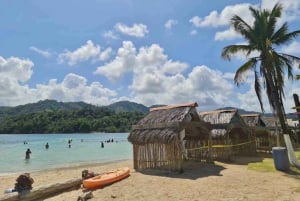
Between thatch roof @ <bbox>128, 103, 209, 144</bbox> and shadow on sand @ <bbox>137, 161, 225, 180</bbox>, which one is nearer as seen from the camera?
shadow on sand @ <bbox>137, 161, 225, 180</bbox>

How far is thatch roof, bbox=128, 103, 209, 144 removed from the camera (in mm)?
12409

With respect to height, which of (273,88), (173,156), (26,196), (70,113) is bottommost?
(26,196)

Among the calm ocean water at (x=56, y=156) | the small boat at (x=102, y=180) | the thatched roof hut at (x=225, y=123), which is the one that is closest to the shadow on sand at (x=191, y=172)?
the small boat at (x=102, y=180)

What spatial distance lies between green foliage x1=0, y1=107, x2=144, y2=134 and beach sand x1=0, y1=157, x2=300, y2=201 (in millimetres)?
99889

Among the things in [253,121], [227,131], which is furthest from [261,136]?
[227,131]

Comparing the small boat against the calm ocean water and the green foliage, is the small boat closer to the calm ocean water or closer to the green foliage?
the calm ocean water

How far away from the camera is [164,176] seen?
11602 millimetres

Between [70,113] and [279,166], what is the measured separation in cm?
11937

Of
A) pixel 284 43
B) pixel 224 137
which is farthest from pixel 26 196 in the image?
pixel 284 43

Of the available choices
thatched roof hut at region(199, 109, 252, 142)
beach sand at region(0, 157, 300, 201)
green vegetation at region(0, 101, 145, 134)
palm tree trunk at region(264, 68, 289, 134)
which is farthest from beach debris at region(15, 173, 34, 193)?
green vegetation at region(0, 101, 145, 134)

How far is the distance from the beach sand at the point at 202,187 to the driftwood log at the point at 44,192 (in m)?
0.40

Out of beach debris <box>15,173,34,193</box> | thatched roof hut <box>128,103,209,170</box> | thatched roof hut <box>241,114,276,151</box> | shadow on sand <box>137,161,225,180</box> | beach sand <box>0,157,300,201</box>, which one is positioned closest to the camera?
beach sand <box>0,157,300,201</box>

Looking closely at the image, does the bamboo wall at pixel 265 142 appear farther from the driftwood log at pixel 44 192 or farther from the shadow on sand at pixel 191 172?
the driftwood log at pixel 44 192

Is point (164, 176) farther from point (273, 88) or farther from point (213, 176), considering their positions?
point (273, 88)
